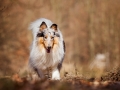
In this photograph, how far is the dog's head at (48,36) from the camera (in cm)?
1127

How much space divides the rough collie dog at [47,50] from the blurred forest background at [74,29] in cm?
1532

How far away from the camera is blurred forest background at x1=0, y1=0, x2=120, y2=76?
3070 cm

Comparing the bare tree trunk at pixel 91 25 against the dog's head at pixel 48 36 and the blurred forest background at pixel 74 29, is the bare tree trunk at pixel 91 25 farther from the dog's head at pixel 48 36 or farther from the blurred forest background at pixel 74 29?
the dog's head at pixel 48 36

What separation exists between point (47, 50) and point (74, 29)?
30.2 meters

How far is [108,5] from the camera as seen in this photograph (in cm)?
3444

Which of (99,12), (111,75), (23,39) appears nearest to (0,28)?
(23,39)

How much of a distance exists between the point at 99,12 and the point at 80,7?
4166 mm

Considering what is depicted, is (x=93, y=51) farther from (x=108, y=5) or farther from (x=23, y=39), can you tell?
(x=23, y=39)

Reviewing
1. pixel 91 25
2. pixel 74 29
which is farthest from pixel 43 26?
pixel 74 29

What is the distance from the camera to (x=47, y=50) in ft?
38.5

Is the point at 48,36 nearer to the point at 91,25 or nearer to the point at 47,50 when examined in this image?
the point at 47,50

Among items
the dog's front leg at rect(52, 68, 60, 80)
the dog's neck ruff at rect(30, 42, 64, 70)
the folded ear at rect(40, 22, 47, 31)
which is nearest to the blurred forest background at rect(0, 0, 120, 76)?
the dog's neck ruff at rect(30, 42, 64, 70)

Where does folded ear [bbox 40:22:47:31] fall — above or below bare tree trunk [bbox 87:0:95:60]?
below

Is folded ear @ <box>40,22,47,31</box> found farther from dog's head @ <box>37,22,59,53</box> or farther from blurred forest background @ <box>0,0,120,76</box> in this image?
blurred forest background @ <box>0,0,120,76</box>
